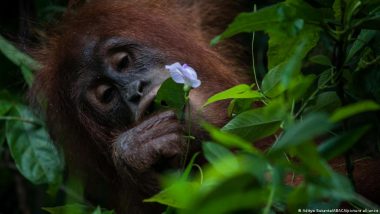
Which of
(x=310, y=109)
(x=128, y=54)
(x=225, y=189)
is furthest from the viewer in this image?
(x=128, y=54)

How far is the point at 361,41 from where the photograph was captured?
7.34 ft

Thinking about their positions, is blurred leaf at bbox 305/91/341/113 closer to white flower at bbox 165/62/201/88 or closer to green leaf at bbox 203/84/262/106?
green leaf at bbox 203/84/262/106

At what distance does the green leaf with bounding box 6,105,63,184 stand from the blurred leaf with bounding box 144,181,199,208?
67.7 inches

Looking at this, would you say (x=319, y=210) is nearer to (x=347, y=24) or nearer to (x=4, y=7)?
(x=347, y=24)

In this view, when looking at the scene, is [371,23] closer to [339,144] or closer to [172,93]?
[172,93]

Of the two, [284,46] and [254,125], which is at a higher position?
[284,46]

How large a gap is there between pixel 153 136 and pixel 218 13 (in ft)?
5.50

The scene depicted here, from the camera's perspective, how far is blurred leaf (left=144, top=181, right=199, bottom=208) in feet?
3.86

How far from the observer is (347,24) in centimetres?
194

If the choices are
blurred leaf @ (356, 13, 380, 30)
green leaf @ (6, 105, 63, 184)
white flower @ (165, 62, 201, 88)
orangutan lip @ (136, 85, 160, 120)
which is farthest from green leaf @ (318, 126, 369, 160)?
green leaf @ (6, 105, 63, 184)

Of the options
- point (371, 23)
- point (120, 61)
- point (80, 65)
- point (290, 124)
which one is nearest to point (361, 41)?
point (371, 23)

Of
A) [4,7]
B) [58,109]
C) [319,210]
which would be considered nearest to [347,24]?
[319,210]

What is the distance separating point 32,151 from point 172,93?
1460 millimetres

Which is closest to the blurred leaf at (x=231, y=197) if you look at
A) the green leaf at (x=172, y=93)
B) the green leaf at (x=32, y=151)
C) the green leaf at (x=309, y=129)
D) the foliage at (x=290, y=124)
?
the foliage at (x=290, y=124)
